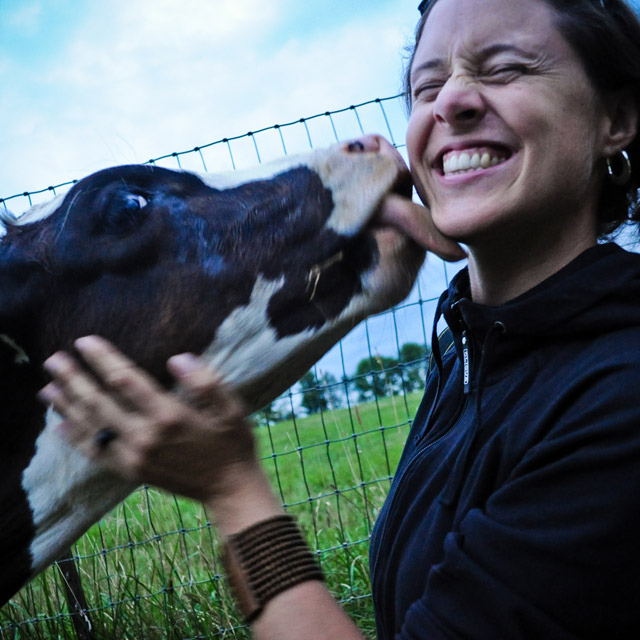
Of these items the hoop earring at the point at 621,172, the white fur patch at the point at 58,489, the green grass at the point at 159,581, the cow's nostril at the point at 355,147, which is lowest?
the green grass at the point at 159,581

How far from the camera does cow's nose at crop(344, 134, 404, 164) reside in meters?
1.82

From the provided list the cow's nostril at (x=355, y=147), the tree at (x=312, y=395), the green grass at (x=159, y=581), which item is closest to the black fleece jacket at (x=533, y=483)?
the cow's nostril at (x=355, y=147)

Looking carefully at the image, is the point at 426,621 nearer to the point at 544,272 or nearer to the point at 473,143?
the point at 544,272

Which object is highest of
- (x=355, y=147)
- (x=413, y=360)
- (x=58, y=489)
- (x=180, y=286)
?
(x=355, y=147)

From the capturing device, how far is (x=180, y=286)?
5.79 feet

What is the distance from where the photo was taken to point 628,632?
3.78 feet

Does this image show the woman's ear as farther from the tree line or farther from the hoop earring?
the tree line

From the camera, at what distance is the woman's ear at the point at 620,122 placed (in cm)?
161

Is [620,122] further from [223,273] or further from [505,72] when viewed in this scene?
[223,273]

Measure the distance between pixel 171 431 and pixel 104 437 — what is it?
6.9 inches

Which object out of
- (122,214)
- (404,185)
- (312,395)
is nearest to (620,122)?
(404,185)

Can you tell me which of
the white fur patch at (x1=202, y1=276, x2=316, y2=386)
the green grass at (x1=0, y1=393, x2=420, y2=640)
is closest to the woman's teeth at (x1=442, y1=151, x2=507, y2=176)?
the white fur patch at (x1=202, y1=276, x2=316, y2=386)

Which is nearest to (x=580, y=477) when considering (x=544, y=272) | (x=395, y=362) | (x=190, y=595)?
(x=544, y=272)

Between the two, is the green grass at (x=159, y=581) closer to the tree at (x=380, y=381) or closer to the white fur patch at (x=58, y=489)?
the tree at (x=380, y=381)
